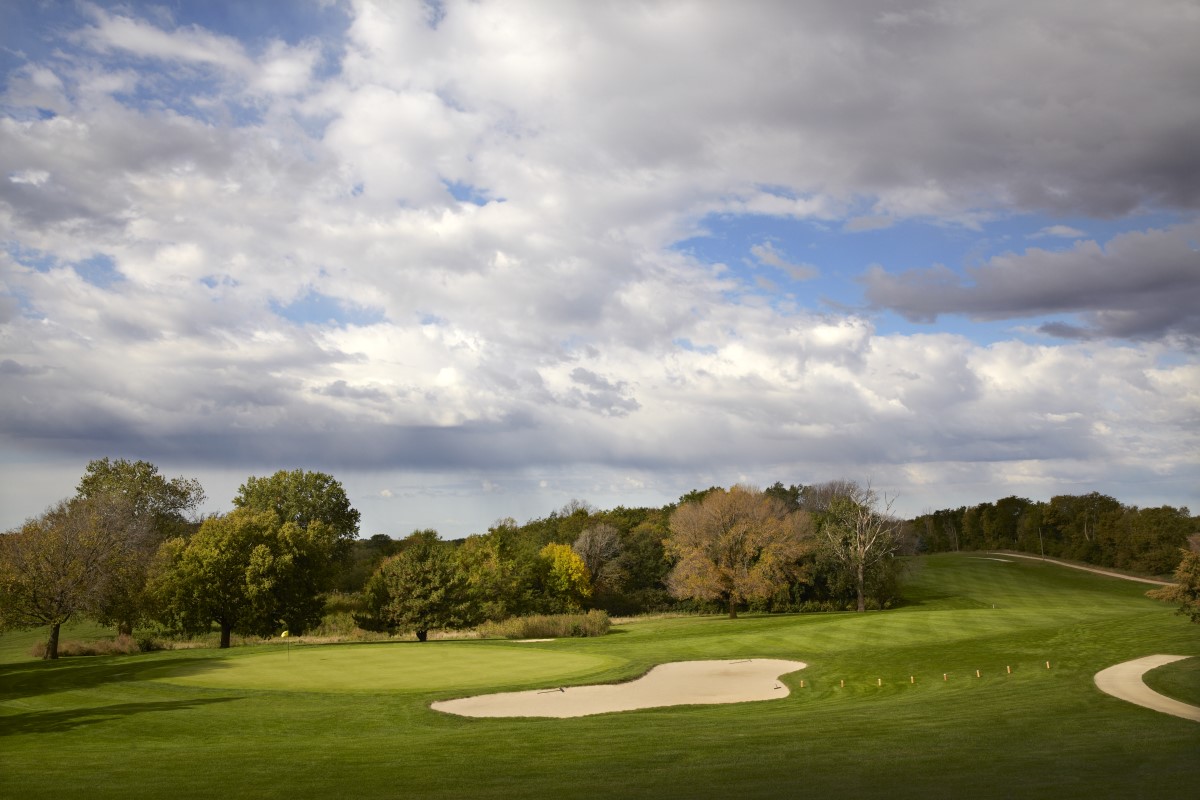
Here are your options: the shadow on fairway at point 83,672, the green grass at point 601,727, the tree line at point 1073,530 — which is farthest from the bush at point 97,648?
the tree line at point 1073,530

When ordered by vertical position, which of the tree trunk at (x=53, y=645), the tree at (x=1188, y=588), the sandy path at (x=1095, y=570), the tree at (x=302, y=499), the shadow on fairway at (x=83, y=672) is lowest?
the sandy path at (x=1095, y=570)

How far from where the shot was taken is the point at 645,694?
23.4m

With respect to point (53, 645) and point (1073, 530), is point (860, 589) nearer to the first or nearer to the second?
point (53, 645)

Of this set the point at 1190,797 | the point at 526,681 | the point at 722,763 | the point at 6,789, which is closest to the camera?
the point at 1190,797

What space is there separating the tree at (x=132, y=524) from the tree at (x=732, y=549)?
33.0 metres

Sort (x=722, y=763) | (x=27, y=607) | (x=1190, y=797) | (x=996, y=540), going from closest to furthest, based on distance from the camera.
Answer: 1. (x=1190, y=797)
2. (x=722, y=763)
3. (x=27, y=607)
4. (x=996, y=540)

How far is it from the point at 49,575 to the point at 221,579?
8.86 meters

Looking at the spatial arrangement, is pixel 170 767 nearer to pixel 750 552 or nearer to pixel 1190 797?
pixel 1190 797

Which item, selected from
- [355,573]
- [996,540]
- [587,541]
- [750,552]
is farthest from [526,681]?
[996,540]

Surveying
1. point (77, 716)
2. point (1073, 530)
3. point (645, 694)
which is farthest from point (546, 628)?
point (1073, 530)

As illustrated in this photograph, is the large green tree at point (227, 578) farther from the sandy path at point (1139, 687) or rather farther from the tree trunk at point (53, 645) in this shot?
the sandy path at point (1139, 687)

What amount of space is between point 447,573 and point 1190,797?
40016 millimetres

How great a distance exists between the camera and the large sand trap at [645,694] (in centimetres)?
2084

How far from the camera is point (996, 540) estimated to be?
128 m
